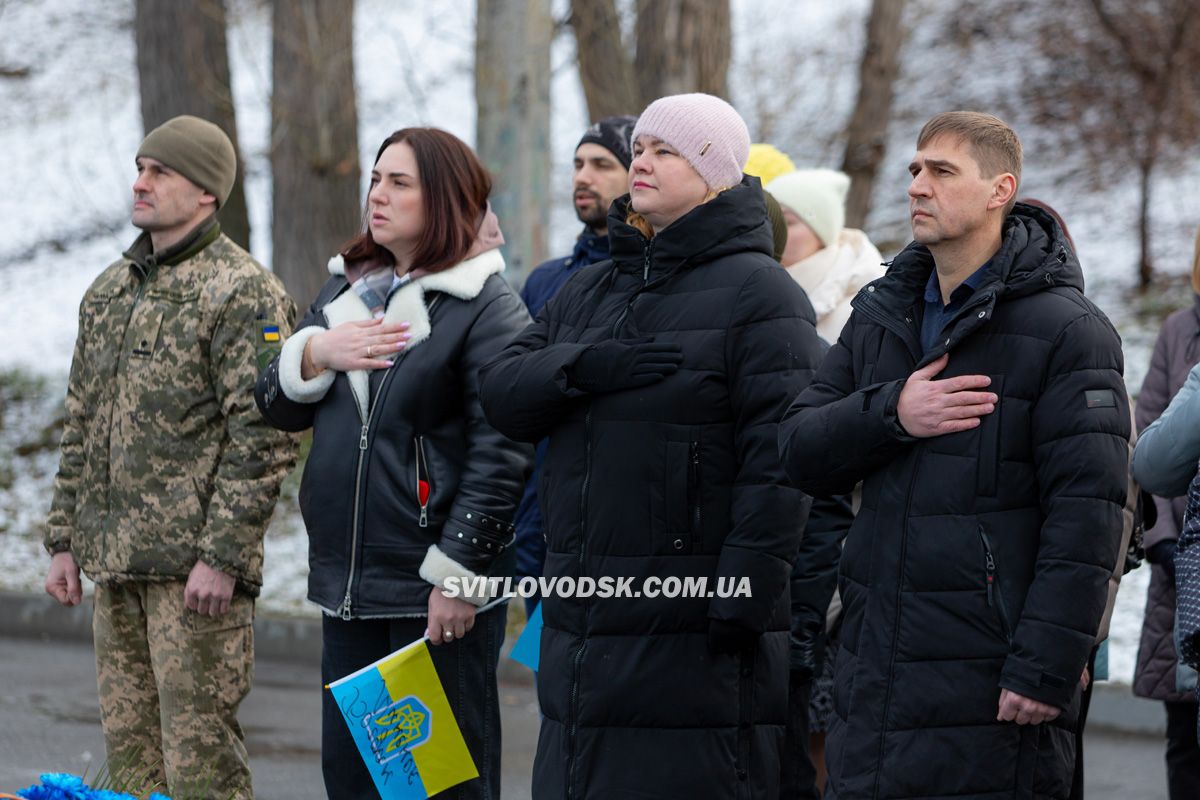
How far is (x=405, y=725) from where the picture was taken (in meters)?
4.29

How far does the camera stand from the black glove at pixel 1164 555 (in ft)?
16.6

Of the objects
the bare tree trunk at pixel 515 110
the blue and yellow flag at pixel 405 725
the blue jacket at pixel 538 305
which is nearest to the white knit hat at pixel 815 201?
the blue jacket at pixel 538 305

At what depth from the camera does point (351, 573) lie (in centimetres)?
437

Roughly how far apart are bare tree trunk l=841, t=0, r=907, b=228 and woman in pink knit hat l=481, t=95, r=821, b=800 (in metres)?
9.43

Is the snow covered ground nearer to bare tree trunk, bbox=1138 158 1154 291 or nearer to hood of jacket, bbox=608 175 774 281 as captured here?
bare tree trunk, bbox=1138 158 1154 291

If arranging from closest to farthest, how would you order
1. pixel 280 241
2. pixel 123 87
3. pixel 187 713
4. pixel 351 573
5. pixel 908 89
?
pixel 351 573
pixel 187 713
pixel 280 241
pixel 908 89
pixel 123 87

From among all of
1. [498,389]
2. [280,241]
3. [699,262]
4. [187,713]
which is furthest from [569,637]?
[280,241]

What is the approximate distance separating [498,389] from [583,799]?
1.01 metres

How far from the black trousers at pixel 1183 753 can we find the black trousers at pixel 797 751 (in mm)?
1179

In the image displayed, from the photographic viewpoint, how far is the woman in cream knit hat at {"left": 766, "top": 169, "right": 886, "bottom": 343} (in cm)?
543

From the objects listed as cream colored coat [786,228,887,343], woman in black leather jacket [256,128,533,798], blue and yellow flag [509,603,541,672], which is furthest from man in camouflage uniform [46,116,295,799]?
cream colored coat [786,228,887,343]

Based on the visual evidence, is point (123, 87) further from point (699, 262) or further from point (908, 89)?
point (699, 262)

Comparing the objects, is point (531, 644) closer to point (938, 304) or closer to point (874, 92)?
point (938, 304)

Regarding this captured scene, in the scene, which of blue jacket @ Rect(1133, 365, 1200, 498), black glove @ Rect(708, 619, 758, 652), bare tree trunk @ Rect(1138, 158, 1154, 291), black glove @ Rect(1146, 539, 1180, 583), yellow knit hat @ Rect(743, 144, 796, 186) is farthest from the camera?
bare tree trunk @ Rect(1138, 158, 1154, 291)
